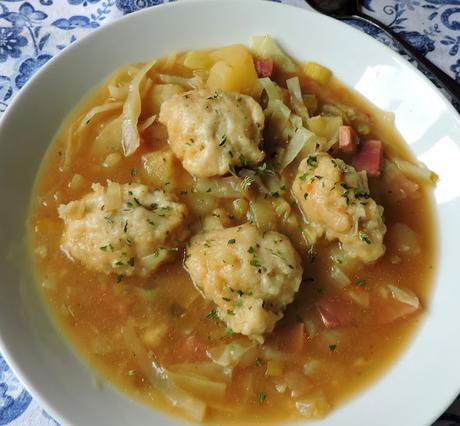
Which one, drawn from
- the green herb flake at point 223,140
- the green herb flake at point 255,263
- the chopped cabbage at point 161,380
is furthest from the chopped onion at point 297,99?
the chopped cabbage at point 161,380

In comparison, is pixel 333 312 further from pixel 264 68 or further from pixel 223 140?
pixel 264 68

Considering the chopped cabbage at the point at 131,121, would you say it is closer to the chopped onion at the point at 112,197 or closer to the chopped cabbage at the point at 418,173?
the chopped onion at the point at 112,197

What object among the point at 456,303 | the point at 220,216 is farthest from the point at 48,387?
the point at 456,303

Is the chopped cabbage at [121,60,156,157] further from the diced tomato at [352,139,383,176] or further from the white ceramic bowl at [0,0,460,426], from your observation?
the diced tomato at [352,139,383,176]

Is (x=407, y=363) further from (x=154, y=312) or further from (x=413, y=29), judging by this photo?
(x=413, y=29)

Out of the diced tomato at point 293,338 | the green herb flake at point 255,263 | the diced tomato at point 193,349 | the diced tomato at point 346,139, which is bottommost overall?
the diced tomato at point 193,349

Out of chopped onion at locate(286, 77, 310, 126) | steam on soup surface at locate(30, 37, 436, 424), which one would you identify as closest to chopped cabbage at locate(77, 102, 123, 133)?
steam on soup surface at locate(30, 37, 436, 424)
